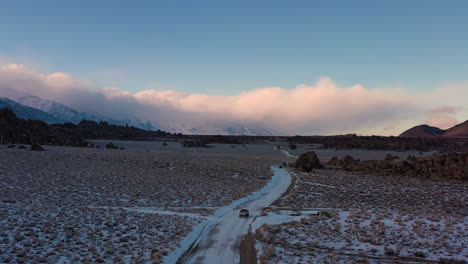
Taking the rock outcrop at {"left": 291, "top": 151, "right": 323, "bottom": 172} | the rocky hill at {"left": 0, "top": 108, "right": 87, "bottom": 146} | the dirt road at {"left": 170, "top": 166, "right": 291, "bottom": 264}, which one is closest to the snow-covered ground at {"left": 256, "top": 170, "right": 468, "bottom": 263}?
the dirt road at {"left": 170, "top": 166, "right": 291, "bottom": 264}

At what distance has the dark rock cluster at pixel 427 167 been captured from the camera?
51906 mm

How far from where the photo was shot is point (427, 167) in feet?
183

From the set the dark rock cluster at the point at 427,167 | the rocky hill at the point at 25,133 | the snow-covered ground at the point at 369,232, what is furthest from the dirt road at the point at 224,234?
the rocky hill at the point at 25,133

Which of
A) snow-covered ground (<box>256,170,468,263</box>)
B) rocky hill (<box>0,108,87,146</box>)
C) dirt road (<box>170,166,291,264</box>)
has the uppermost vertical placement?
rocky hill (<box>0,108,87,146</box>)

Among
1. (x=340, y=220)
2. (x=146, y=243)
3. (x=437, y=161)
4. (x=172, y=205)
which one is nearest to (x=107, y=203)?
(x=172, y=205)

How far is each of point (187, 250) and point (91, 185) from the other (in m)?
22.5

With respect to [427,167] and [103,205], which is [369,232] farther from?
[427,167]

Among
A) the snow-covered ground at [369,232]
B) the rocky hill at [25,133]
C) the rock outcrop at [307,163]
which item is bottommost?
the snow-covered ground at [369,232]

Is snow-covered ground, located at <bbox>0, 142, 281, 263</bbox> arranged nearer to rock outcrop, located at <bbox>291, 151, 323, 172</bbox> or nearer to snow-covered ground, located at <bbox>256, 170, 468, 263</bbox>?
snow-covered ground, located at <bbox>256, 170, 468, 263</bbox>

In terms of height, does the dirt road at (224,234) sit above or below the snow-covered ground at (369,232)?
below

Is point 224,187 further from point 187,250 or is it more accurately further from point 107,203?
point 187,250

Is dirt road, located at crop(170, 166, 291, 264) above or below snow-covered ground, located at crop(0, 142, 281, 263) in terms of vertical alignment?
below

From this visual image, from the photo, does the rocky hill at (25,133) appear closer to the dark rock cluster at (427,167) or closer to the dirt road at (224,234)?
the dark rock cluster at (427,167)

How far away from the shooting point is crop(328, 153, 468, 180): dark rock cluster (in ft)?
170
